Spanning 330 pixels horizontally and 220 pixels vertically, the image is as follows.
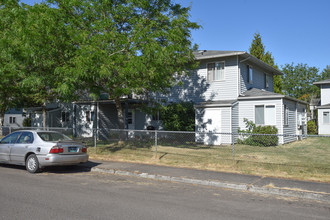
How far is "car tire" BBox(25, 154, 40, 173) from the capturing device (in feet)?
30.7

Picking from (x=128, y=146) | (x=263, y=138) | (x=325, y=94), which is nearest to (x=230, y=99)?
(x=263, y=138)

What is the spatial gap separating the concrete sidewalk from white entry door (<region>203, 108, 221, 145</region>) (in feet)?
26.8

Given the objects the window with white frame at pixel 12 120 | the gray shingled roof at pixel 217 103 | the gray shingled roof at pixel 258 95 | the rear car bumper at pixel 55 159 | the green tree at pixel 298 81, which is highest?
the green tree at pixel 298 81

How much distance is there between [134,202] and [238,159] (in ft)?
21.5

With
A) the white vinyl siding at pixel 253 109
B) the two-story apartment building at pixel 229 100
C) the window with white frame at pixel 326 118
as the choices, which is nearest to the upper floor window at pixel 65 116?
the two-story apartment building at pixel 229 100

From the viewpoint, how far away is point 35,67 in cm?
1302

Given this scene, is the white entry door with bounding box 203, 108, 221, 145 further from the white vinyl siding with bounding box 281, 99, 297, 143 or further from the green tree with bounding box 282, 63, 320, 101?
the green tree with bounding box 282, 63, 320, 101

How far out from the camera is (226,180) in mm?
8320

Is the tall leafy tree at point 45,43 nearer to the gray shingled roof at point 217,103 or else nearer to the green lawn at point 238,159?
the green lawn at point 238,159

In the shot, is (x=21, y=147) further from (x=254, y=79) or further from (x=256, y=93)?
(x=254, y=79)

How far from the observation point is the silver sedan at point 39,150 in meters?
9.23

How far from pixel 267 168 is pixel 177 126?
30.2ft

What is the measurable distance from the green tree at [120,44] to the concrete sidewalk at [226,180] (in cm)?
346

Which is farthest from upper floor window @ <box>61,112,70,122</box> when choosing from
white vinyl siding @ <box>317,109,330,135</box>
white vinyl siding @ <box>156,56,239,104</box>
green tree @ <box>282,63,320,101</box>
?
green tree @ <box>282,63,320,101</box>
